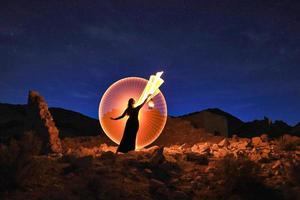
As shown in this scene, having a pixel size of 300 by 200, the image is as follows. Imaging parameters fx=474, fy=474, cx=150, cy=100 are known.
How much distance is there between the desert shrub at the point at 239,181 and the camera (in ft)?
36.1

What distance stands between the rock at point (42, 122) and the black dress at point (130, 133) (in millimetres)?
2409

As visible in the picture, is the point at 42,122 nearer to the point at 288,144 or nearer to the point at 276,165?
the point at 276,165

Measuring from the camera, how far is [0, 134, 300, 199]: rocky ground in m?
10.5

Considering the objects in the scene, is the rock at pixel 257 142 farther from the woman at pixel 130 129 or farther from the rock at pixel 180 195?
the rock at pixel 180 195

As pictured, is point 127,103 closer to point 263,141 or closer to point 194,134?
point 263,141

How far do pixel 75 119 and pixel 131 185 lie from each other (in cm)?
3358

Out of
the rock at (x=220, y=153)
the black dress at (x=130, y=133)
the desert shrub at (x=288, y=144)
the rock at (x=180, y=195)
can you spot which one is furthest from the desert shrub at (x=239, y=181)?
the black dress at (x=130, y=133)

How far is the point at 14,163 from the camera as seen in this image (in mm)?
10742

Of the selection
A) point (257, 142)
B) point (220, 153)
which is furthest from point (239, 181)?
point (257, 142)

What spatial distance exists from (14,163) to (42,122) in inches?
194

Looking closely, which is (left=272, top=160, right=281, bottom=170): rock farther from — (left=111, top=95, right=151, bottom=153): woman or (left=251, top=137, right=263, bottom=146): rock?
(left=111, top=95, right=151, bottom=153): woman

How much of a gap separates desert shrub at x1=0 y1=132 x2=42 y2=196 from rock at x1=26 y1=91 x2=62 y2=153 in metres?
3.87

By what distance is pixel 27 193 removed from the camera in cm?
1017

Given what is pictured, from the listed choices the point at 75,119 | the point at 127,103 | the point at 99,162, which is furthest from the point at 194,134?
the point at 75,119
